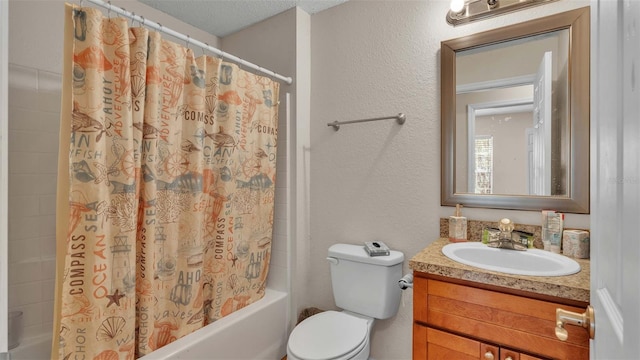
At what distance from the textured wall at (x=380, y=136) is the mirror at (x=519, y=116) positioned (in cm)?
7

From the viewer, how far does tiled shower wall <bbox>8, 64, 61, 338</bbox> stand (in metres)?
1.43

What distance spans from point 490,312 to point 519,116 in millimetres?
966

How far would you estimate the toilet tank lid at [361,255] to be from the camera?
160 cm

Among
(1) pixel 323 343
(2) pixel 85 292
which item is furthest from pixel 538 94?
(2) pixel 85 292

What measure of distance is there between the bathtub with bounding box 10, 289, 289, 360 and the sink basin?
115 cm

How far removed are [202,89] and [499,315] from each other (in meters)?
1.65

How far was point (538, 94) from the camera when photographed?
1.40 meters

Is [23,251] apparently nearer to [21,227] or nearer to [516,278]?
[21,227]

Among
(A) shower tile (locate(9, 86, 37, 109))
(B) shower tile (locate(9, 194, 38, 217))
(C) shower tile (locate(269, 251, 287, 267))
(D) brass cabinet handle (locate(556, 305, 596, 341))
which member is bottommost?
(C) shower tile (locate(269, 251, 287, 267))

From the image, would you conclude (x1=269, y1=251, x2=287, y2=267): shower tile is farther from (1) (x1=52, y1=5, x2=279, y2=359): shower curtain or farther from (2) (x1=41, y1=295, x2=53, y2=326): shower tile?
(2) (x1=41, y1=295, x2=53, y2=326): shower tile

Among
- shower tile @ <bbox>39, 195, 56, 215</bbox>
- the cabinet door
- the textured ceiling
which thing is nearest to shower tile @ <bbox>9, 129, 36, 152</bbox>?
shower tile @ <bbox>39, 195, 56, 215</bbox>

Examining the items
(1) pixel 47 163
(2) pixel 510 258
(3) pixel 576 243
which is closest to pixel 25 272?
(1) pixel 47 163

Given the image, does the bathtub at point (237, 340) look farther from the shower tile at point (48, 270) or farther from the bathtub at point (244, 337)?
the shower tile at point (48, 270)

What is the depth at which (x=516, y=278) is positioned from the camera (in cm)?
99
